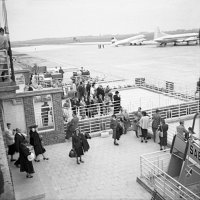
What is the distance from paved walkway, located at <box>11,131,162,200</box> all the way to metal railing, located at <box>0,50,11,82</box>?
3.33m

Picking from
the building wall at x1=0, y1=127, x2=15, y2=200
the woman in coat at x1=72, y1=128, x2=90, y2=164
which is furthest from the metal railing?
the woman in coat at x1=72, y1=128, x2=90, y2=164

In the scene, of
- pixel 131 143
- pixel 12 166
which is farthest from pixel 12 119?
pixel 131 143

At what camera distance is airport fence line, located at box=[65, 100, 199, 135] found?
48.6 feet

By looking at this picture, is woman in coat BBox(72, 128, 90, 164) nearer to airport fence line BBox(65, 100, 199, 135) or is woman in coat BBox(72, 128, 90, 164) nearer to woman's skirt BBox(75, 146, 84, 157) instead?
woman's skirt BBox(75, 146, 84, 157)

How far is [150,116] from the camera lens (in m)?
16.2

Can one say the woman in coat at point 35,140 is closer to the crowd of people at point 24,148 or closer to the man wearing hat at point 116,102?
the crowd of people at point 24,148

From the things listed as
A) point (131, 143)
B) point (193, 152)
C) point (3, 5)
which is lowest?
point (131, 143)

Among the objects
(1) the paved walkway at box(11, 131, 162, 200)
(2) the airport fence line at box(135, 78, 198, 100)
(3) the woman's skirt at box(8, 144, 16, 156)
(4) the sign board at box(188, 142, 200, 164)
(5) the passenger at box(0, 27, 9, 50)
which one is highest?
(5) the passenger at box(0, 27, 9, 50)

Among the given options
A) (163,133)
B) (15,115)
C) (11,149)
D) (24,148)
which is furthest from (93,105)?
(24,148)

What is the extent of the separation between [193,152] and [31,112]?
751 cm

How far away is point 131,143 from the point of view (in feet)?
43.3

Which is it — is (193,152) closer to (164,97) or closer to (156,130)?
(156,130)

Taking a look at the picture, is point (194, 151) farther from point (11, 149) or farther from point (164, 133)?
point (11, 149)

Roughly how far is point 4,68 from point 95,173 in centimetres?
475
